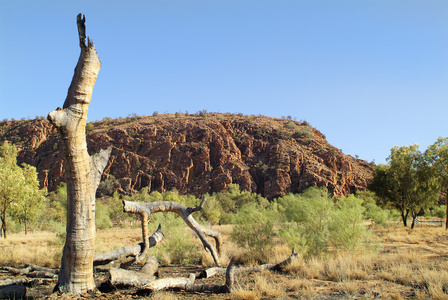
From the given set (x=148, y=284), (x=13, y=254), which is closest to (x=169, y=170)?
(x=13, y=254)

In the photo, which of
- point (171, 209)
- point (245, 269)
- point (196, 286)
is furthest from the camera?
point (171, 209)

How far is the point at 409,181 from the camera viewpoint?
29422 millimetres

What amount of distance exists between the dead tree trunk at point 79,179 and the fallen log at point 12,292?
1.05 m

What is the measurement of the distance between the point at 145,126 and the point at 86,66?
7671 centimetres

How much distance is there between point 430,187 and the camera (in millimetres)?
28031

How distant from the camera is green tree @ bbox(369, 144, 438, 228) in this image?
28.3 meters

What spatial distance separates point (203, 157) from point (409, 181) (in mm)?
48966

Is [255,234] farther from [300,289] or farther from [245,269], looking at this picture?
[300,289]

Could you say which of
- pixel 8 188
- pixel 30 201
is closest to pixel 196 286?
pixel 8 188

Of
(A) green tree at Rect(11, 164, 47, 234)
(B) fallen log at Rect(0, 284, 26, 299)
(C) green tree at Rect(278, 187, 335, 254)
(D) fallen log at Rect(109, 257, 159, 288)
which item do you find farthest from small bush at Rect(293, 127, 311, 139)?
(B) fallen log at Rect(0, 284, 26, 299)

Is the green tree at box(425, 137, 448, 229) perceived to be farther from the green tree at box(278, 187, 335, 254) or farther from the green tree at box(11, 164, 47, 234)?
the green tree at box(11, 164, 47, 234)

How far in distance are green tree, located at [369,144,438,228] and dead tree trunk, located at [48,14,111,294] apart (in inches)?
1155

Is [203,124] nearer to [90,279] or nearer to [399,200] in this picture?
[399,200]

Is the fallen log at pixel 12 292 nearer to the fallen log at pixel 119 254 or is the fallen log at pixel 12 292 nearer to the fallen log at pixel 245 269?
the fallen log at pixel 119 254
